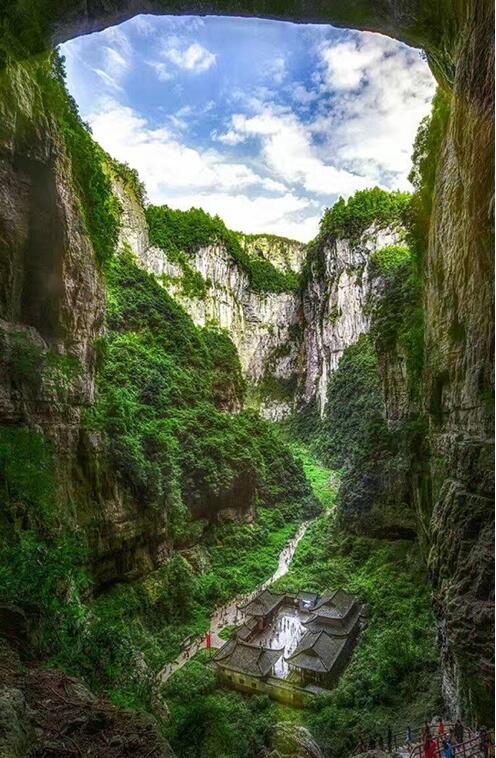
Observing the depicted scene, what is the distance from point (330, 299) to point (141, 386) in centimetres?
4360

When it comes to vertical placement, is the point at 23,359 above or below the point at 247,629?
above

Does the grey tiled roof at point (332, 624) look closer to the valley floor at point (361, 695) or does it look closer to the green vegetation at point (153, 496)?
the valley floor at point (361, 695)

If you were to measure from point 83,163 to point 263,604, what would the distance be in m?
19.9

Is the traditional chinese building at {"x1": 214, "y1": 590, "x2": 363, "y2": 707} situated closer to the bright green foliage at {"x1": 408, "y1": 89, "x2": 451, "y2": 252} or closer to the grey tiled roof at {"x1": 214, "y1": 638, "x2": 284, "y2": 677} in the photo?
the grey tiled roof at {"x1": 214, "y1": 638, "x2": 284, "y2": 677}

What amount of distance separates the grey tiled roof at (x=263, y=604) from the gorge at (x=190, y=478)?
202 centimetres

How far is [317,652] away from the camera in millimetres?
16375

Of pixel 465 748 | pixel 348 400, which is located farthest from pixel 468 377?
pixel 348 400

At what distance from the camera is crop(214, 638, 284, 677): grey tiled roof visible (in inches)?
616

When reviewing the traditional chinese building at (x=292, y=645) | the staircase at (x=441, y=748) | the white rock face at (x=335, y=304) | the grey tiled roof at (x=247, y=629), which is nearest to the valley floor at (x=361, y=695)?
the traditional chinese building at (x=292, y=645)

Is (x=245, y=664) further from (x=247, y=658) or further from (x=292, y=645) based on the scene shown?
(x=292, y=645)

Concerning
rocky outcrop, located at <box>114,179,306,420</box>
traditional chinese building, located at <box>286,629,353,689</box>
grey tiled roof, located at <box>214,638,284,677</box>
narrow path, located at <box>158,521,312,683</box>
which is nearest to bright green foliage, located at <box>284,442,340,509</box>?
narrow path, located at <box>158,521,312,683</box>

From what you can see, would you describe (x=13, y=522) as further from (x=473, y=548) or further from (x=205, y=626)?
(x=205, y=626)

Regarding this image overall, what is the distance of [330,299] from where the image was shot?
66.1 meters

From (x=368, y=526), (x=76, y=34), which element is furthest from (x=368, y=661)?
(x=76, y=34)
